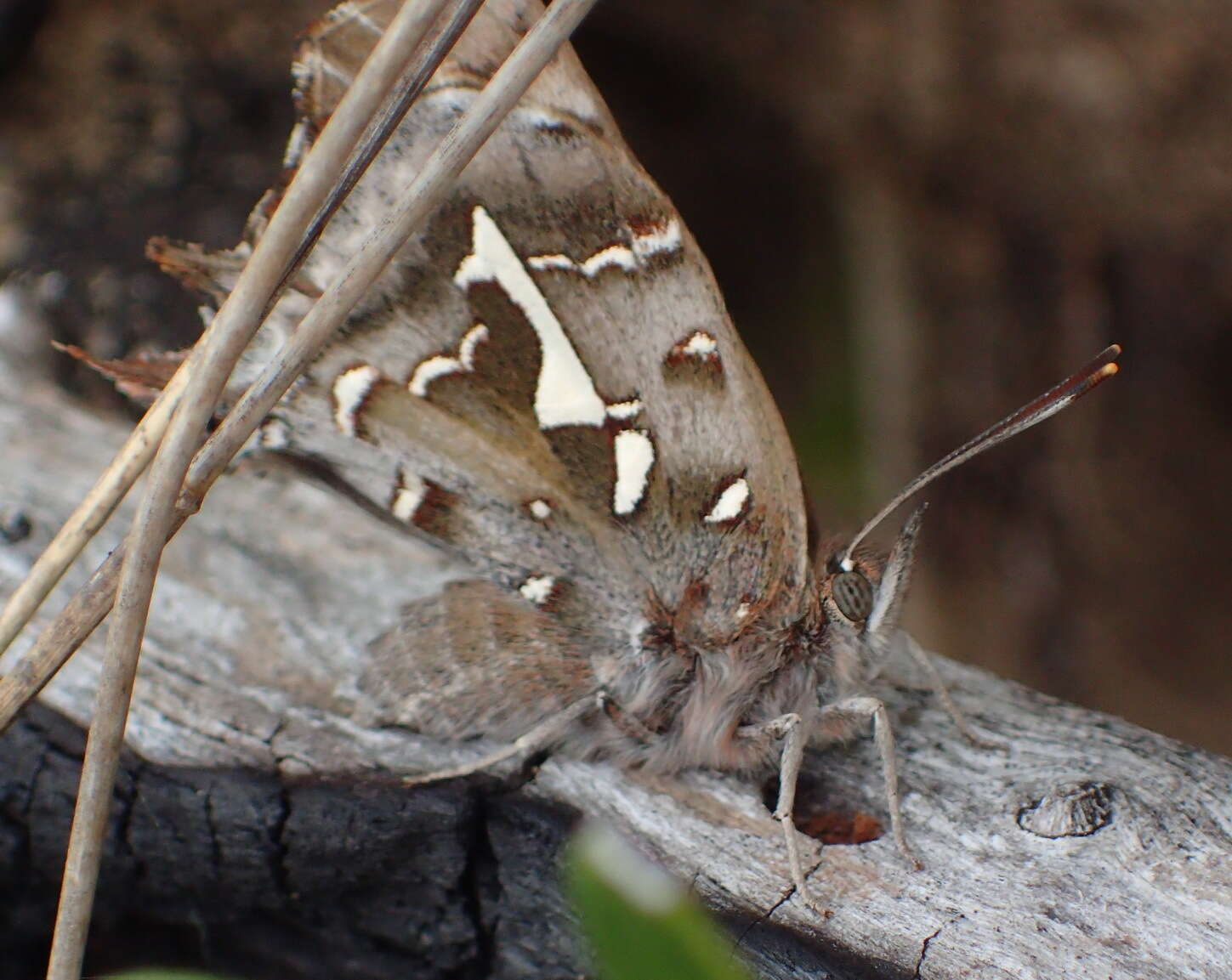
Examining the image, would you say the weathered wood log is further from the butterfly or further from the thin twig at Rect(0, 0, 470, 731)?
the thin twig at Rect(0, 0, 470, 731)

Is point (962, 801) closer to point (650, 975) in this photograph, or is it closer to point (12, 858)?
point (650, 975)

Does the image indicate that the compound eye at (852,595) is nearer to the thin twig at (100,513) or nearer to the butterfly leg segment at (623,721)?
the butterfly leg segment at (623,721)

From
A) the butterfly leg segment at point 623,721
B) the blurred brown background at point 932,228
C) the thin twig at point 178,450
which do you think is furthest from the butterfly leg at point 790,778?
the blurred brown background at point 932,228

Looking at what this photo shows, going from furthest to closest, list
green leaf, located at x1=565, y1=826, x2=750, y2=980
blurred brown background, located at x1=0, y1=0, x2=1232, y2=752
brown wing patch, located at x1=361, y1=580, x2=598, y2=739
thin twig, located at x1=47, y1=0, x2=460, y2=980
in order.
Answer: blurred brown background, located at x1=0, y1=0, x2=1232, y2=752 < brown wing patch, located at x1=361, y1=580, x2=598, y2=739 < thin twig, located at x1=47, y1=0, x2=460, y2=980 < green leaf, located at x1=565, y1=826, x2=750, y2=980

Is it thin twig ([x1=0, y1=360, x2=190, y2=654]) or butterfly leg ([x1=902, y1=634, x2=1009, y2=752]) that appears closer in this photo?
thin twig ([x1=0, y1=360, x2=190, y2=654])

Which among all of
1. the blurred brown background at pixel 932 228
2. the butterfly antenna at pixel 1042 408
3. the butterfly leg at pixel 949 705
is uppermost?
the blurred brown background at pixel 932 228

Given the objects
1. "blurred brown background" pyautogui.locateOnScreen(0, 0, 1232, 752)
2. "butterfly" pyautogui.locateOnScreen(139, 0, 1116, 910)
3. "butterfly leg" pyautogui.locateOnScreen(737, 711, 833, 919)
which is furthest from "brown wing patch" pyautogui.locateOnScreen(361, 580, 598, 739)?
"blurred brown background" pyautogui.locateOnScreen(0, 0, 1232, 752)
